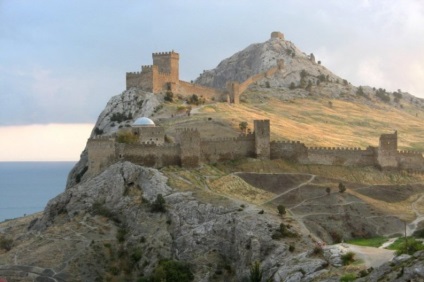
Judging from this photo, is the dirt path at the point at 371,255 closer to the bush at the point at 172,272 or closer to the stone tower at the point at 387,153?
the bush at the point at 172,272

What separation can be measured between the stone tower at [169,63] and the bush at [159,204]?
42.1m

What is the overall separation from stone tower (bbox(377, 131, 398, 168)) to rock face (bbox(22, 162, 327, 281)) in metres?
21.1

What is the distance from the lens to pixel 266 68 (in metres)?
147

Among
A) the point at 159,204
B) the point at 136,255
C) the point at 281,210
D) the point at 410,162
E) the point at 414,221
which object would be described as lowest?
the point at 136,255

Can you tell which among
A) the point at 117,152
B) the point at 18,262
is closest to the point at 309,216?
the point at 117,152

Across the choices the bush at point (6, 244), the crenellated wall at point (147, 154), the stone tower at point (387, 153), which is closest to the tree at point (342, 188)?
the stone tower at point (387, 153)

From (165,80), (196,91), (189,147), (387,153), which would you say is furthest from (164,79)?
(387,153)

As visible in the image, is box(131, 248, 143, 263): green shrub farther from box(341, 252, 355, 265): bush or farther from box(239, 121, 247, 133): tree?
box(239, 121, 247, 133): tree

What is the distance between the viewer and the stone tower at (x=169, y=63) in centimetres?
10225

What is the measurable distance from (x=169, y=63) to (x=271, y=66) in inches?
1898

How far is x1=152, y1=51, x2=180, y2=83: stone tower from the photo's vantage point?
102 m

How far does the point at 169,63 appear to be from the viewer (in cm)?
10238

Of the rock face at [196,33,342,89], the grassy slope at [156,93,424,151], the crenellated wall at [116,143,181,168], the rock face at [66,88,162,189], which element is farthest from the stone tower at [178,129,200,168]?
the rock face at [196,33,342,89]

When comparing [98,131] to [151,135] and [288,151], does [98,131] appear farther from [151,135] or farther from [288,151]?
[288,151]
